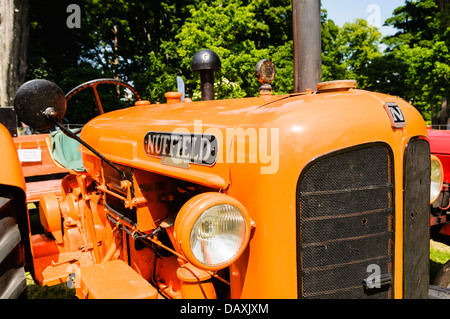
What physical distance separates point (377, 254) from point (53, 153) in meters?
3.18

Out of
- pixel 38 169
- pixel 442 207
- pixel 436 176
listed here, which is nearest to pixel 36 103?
pixel 436 176

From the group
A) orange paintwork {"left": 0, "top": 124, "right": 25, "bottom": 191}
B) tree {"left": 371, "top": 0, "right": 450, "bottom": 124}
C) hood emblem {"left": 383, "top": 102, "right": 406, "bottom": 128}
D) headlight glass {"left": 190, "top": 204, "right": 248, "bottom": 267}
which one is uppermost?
tree {"left": 371, "top": 0, "right": 450, "bottom": 124}

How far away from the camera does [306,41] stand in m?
3.56

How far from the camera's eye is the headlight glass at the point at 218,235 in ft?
4.53

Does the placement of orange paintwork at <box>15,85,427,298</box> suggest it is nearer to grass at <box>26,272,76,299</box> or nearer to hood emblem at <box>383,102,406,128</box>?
hood emblem at <box>383,102,406,128</box>

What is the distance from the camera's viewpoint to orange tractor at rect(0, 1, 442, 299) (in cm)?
143

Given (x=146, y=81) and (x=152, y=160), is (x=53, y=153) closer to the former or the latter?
(x=152, y=160)

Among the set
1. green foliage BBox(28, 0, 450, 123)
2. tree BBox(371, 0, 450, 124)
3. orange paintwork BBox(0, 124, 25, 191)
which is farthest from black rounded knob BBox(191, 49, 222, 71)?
tree BBox(371, 0, 450, 124)

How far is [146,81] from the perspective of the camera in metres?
12.4

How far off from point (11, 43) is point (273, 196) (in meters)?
9.15

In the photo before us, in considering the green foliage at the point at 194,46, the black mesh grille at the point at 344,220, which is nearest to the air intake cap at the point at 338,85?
the black mesh grille at the point at 344,220

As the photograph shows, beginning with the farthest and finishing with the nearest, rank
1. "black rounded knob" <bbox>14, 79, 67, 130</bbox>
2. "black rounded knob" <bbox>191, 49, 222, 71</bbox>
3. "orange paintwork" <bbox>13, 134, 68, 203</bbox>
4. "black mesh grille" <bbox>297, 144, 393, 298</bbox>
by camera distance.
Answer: "orange paintwork" <bbox>13, 134, 68, 203</bbox> → "black rounded knob" <bbox>191, 49, 222, 71</bbox> → "black rounded knob" <bbox>14, 79, 67, 130</bbox> → "black mesh grille" <bbox>297, 144, 393, 298</bbox>
